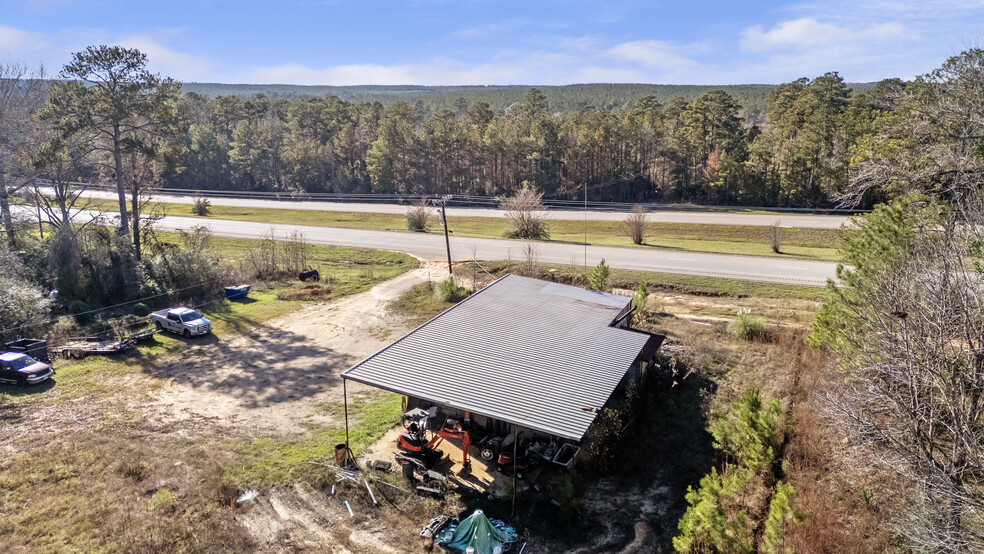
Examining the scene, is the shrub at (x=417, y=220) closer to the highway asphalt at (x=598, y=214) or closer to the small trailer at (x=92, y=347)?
the highway asphalt at (x=598, y=214)

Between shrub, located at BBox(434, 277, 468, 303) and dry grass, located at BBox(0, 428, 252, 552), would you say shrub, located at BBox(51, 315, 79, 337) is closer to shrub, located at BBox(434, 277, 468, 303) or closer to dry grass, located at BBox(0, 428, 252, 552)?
dry grass, located at BBox(0, 428, 252, 552)

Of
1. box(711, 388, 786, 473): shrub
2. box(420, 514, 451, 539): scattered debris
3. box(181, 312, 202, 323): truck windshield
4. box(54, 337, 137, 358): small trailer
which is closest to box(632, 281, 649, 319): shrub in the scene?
box(711, 388, 786, 473): shrub

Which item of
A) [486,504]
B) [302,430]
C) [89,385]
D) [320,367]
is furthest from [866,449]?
[89,385]

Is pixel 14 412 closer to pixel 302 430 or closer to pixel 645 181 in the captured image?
A: pixel 302 430

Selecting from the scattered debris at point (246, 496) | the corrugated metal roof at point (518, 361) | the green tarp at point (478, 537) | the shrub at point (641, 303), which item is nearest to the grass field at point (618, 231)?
the shrub at point (641, 303)

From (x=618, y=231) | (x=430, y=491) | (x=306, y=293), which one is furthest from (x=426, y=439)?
(x=618, y=231)

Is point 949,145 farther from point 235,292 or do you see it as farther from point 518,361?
point 235,292

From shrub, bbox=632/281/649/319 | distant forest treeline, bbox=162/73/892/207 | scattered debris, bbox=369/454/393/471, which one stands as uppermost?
distant forest treeline, bbox=162/73/892/207
